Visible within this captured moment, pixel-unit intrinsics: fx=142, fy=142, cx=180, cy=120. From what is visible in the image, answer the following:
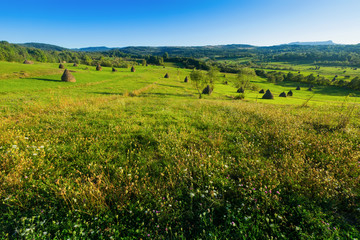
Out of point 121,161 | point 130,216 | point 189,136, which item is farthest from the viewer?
point 189,136

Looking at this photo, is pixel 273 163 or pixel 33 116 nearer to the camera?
pixel 273 163

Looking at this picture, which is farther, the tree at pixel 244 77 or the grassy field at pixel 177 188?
the tree at pixel 244 77

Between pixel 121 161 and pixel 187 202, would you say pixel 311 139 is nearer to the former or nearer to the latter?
pixel 187 202

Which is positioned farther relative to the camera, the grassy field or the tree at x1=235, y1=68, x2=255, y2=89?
the tree at x1=235, y1=68, x2=255, y2=89

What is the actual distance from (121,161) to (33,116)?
7.98m

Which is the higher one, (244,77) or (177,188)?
(244,77)

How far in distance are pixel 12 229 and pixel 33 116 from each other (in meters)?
8.25

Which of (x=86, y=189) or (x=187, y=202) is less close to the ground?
(x=86, y=189)

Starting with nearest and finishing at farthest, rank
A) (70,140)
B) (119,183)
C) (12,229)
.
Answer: (12,229), (119,183), (70,140)

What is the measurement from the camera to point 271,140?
20.7 feet

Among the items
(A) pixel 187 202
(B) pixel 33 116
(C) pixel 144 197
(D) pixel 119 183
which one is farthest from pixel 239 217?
(B) pixel 33 116

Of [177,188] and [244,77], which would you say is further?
[244,77]

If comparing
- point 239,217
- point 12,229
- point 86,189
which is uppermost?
point 86,189

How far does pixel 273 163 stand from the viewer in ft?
15.9
